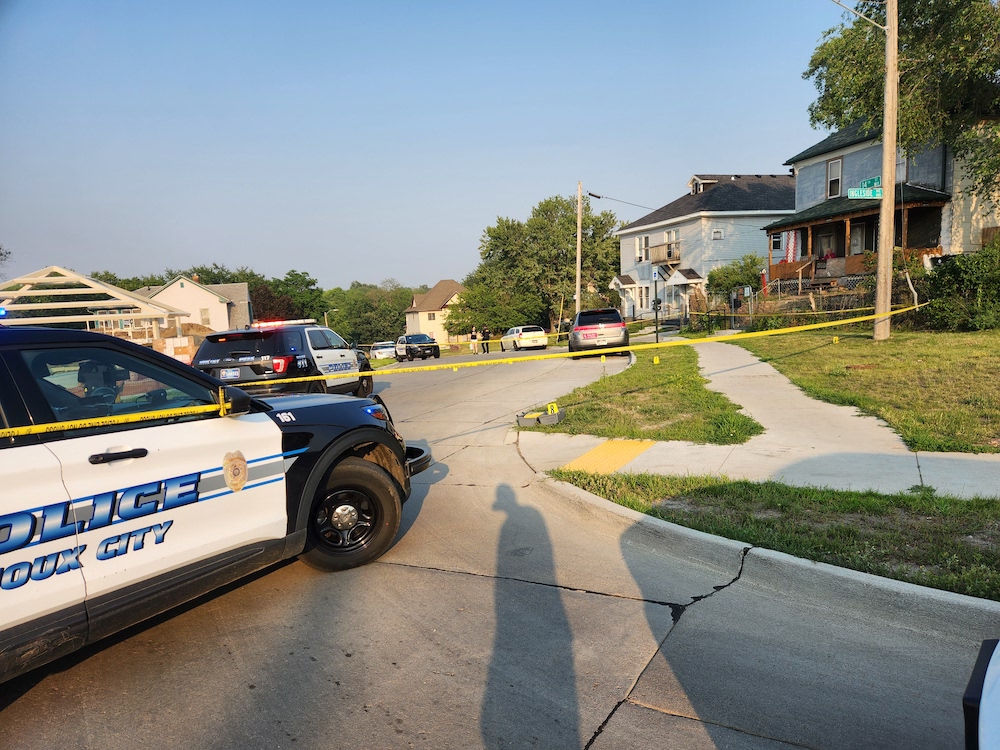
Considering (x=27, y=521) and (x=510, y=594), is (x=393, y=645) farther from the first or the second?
(x=27, y=521)

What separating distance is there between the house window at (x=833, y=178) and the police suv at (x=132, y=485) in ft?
106

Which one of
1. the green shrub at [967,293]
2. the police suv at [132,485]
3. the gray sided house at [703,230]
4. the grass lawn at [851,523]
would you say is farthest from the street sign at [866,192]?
the gray sided house at [703,230]

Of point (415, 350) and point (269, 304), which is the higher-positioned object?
point (269, 304)

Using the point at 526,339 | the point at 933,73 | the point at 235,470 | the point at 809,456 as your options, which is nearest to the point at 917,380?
the point at 809,456

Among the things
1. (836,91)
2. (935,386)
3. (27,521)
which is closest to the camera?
(27,521)

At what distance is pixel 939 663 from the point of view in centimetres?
329

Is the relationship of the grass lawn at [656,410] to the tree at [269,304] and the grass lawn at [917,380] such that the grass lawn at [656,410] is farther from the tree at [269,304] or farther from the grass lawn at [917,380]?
the tree at [269,304]

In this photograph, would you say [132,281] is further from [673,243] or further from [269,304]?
[673,243]

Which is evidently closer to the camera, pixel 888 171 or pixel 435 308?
pixel 888 171

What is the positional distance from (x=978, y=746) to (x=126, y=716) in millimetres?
3345

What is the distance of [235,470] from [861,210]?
95.2ft

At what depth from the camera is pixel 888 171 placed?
15.5m

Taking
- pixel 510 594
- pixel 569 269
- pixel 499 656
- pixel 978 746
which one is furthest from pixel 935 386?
pixel 569 269

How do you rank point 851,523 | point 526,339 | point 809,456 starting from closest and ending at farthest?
point 851,523, point 809,456, point 526,339
